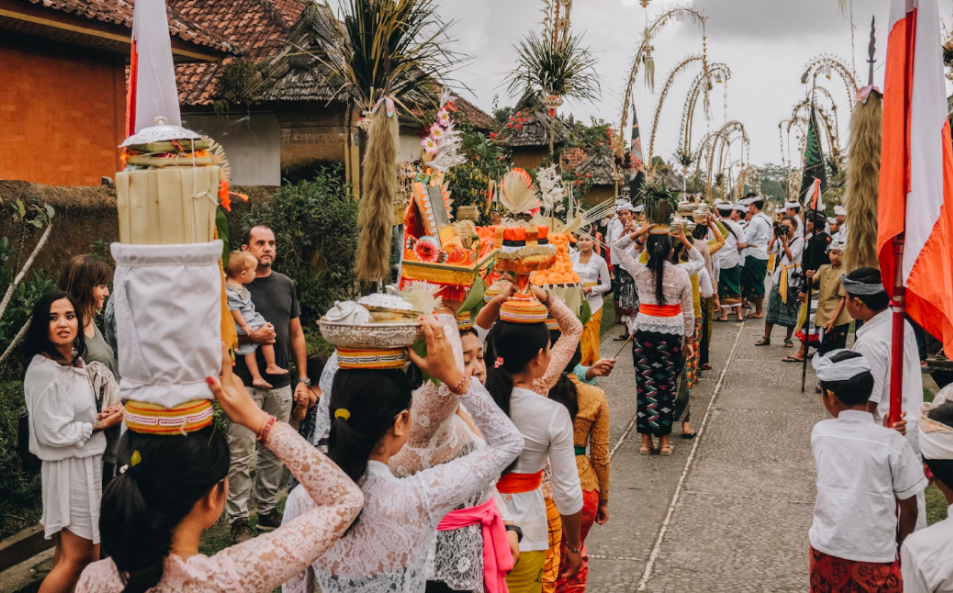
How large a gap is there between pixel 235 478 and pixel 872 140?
15.0ft

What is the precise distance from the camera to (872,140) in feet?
15.2

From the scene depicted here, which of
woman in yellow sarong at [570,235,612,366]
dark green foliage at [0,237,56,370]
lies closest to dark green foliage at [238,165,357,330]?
woman in yellow sarong at [570,235,612,366]

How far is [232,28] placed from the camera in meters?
14.6

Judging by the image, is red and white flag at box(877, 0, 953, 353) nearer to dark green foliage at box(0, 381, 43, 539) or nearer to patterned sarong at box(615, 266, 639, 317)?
dark green foliage at box(0, 381, 43, 539)

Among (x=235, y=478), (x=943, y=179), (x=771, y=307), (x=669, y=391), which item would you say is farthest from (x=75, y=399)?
(x=771, y=307)

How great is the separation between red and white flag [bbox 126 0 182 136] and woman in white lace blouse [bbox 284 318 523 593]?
893mm

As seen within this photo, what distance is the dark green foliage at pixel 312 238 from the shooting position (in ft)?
33.8

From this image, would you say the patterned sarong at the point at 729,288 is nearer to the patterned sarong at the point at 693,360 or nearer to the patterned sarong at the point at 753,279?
the patterned sarong at the point at 753,279

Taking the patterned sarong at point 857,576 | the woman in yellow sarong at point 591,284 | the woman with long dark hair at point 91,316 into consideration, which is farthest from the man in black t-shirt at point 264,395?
the patterned sarong at point 857,576

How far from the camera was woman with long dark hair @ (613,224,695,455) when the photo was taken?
7191 mm

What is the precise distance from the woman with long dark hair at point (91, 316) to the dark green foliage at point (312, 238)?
5.55 m

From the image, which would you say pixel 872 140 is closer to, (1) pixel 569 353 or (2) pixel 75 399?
(1) pixel 569 353

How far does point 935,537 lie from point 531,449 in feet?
4.97

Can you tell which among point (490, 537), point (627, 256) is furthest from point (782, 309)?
point (490, 537)
